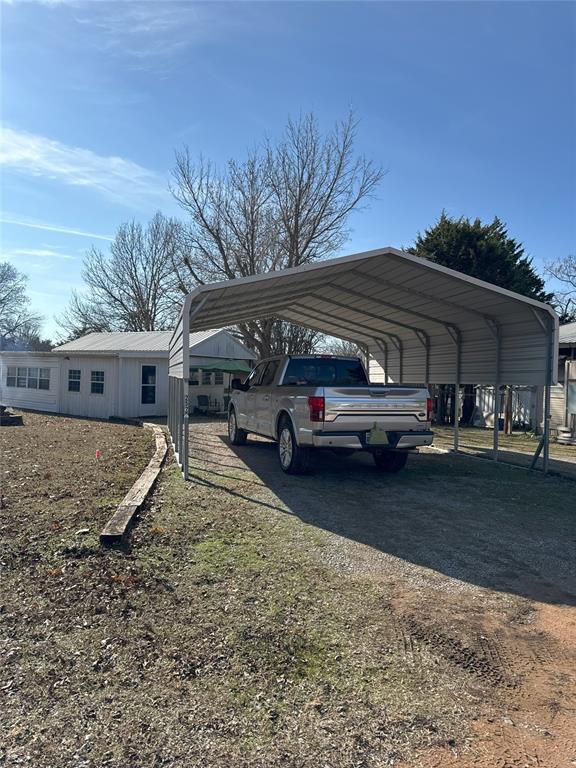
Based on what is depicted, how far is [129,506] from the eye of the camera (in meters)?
6.36

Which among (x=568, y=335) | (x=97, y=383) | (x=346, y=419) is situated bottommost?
(x=346, y=419)

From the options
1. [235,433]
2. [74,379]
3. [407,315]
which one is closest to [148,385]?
[74,379]

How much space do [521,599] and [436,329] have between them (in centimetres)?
943

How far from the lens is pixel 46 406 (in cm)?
2320

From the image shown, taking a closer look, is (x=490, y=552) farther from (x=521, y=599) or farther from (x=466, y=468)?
(x=466, y=468)

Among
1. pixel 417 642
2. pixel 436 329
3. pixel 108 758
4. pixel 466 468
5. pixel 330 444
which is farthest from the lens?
pixel 436 329

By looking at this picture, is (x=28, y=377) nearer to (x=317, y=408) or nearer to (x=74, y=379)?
(x=74, y=379)

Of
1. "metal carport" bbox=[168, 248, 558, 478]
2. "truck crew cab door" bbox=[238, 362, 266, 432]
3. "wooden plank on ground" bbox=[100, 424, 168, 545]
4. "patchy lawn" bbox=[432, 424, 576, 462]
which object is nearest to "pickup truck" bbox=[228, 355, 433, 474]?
"truck crew cab door" bbox=[238, 362, 266, 432]

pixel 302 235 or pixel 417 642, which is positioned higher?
pixel 302 235

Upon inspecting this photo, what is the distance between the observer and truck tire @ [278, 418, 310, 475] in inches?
339

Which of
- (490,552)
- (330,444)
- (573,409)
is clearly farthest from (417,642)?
(573,409)

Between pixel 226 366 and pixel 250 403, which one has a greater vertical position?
pixel 226 366

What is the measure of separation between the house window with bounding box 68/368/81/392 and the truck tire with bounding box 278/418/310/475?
15.3 m

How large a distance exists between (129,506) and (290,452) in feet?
10.1
